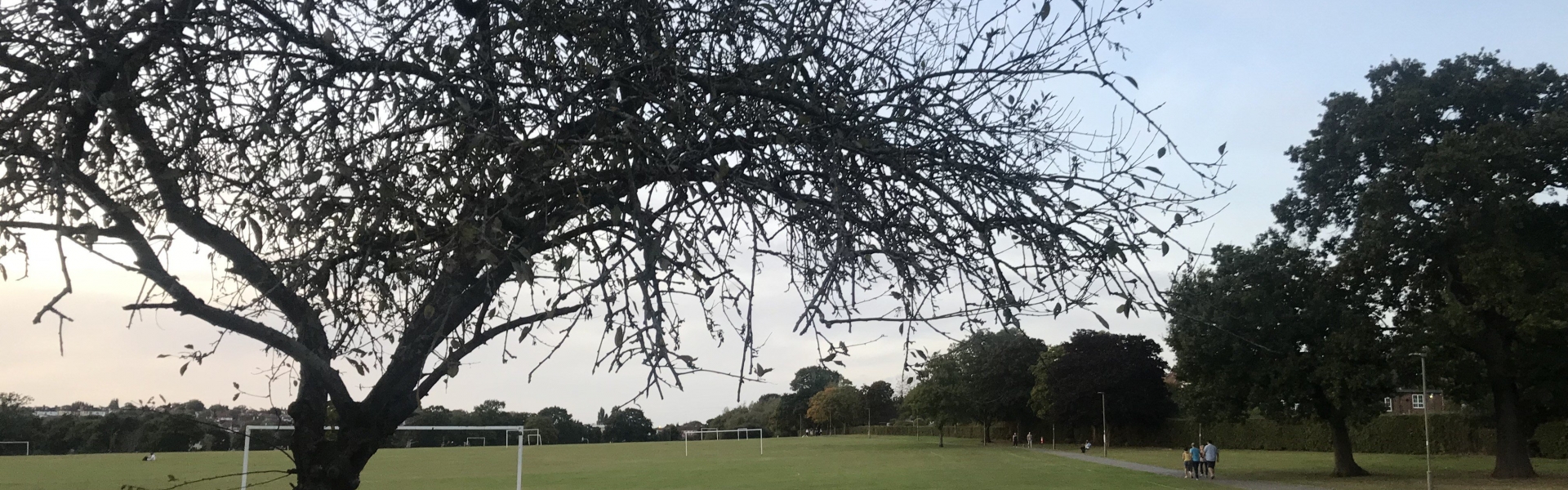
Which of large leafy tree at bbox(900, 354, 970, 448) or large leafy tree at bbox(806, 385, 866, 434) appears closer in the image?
large leafy tree at bbox(900, 354, 970, 448)

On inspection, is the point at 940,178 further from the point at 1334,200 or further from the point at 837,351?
the point at 1334,200

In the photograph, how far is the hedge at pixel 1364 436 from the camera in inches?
1508

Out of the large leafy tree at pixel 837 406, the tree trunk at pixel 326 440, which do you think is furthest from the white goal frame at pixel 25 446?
the tree trunk at pixel 326 440

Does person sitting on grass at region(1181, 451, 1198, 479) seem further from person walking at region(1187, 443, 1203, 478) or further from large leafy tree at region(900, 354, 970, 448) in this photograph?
large leafy tree at region(900, 354, 970, 448)

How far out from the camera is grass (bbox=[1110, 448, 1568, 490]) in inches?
1003

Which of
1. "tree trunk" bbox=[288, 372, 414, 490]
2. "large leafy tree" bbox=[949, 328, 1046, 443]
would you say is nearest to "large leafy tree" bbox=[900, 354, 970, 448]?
"large leafy tree" bbox=[949, 328, 1046, 443]

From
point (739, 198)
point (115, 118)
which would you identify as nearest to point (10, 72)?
point (115, 118)

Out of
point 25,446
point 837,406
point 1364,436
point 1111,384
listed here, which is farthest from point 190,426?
point 837,406

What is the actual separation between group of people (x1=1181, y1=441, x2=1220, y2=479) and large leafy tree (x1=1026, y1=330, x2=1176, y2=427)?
30648 mm

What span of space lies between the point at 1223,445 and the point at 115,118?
6234 cm

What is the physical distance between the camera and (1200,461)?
98.1 ft

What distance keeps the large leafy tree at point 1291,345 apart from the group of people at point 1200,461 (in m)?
1.21

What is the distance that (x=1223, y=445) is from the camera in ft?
190

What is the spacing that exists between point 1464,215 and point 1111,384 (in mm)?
38670
